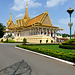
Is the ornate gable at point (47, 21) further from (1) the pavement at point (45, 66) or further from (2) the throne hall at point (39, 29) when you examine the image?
(1) the pavement at point (45, 66)

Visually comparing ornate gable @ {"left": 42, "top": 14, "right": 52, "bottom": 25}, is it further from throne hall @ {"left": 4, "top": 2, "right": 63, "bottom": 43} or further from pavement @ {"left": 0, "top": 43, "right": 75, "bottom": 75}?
pavement @ {"left": 0, "top": 43, "right": 75, "bottom": 75}

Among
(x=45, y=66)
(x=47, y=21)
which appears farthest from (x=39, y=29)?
(x=45, y=66)

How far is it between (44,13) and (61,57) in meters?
39.6

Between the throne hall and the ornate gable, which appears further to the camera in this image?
the ornate gable

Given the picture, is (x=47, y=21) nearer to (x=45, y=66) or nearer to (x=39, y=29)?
(x=39, y=29)

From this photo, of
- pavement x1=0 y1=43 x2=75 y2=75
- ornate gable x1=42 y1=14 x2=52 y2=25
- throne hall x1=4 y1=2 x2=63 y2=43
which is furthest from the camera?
ornate gable x1=42 y1=14 x2=52 y2=25

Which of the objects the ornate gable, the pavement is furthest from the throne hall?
the pavement

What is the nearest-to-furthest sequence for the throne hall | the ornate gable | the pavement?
the pavement < the throne hall < the ornate gable

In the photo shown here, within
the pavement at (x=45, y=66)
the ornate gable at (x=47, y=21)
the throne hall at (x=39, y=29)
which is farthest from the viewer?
the ornate gable at (x=47, y=21)

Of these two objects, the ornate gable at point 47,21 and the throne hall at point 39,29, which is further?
the ornate gable at point 47,21

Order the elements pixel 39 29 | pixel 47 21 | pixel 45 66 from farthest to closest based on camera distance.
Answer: pixel 47 21, pixel 39 29, pixel 45 66

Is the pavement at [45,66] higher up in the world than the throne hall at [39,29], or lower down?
lower down

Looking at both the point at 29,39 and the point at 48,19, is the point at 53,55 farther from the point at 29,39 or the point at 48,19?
the point at 48,19

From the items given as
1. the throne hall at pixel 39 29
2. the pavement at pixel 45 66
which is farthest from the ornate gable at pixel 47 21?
the pavement at pixel 45 66
